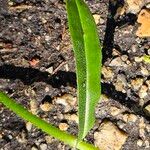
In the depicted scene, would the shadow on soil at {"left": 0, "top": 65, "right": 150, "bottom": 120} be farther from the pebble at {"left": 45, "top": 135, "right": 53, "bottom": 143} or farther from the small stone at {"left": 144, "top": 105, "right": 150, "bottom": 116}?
the pebble at {"left": 45, "top": 135, "right": 53, "bottom": 143}

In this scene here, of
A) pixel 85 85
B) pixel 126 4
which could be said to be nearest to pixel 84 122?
pixel 85 85

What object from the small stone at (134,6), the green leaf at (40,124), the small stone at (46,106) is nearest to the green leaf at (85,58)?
the green leaf at (40,124)

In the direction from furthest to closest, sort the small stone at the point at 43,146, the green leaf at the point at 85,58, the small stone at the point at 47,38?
the small stone at the point at 47,38, the small stone at the point at 43,146, the green leaf at the point at 85,58

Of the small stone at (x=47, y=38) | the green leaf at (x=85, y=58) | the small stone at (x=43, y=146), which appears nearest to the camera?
the green leaf at (x=85, y=58)

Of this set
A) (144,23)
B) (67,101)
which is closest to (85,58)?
(67,101)

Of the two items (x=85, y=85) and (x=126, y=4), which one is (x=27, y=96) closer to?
(x=85, y=85)

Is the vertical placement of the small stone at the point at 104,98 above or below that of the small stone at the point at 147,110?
above

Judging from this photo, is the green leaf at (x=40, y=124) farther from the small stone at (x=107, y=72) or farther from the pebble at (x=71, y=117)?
the small stone at (x=107, y=72)

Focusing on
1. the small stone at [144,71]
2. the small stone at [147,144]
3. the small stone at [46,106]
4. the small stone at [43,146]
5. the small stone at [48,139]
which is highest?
the small stone at [144,71]
